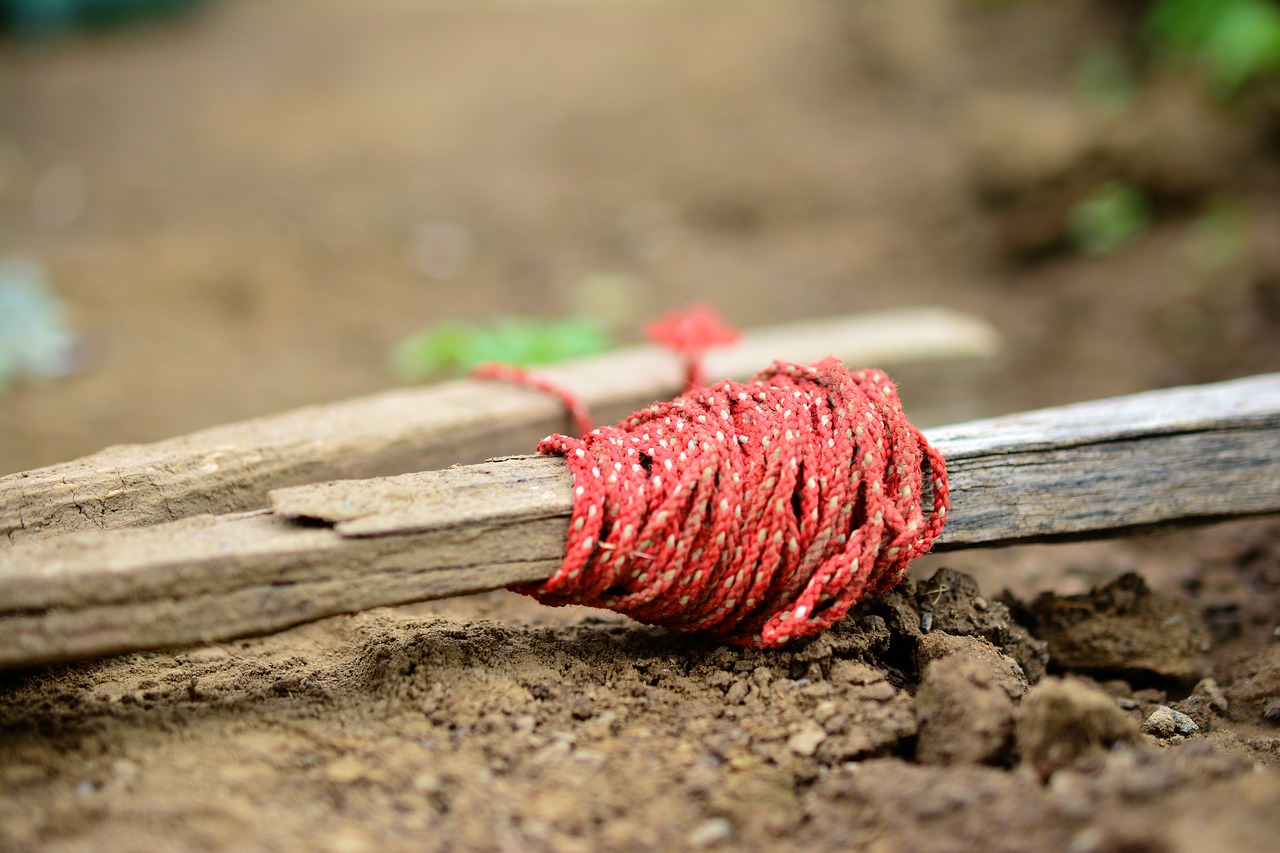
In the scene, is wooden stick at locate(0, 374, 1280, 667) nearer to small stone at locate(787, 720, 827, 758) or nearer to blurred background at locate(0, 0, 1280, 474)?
small stone at locate(787, 720, 827, 758)

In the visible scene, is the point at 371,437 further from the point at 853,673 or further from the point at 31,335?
the point at 31,335

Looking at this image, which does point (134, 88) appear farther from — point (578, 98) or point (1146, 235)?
point (1146, 235)

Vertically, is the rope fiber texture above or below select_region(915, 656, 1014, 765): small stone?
above

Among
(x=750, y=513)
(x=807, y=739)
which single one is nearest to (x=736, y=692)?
(x=807, y=739)

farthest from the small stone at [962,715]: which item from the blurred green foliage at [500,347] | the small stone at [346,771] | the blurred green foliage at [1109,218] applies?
the blurred green foliage at [1109,218]

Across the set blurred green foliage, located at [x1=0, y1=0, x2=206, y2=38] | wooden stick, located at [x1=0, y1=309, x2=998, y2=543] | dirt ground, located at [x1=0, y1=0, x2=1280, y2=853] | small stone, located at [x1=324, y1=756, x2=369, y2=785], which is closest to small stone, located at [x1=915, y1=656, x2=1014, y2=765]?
dirt ground, located at [x1=0, y1=0, x2=1280, y2=853]

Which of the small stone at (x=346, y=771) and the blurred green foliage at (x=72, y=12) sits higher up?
the blurred green foliage at (x=72, y=12)

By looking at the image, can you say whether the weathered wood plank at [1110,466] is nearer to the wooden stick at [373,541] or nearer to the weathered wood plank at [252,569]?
the wooden stick at [373,541]
